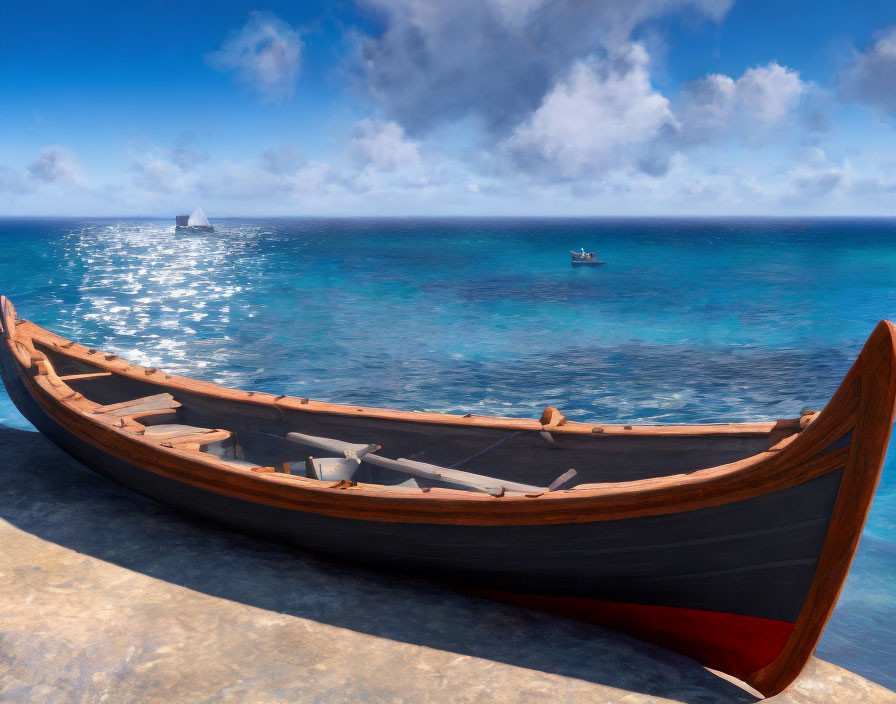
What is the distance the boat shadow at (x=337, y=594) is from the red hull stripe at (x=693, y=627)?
0.28ft

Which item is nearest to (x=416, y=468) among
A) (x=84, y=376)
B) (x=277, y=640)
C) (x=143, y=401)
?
(x=277, y=640)

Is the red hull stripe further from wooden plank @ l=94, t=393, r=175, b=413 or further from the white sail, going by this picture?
the white sail

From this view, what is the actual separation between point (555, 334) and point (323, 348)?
34.8 ft

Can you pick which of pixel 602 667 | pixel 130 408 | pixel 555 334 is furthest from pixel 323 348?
pixel 602 667

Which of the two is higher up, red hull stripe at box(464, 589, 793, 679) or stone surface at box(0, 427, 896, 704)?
red hull stripe at box(464, 589, 793, 679)

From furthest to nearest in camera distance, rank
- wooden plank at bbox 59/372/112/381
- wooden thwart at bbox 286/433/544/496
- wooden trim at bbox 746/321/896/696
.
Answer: wooden plank at bbox 59/372/112/381
wooden thwart at bbox 286/433/544/496
wooden trim at bbox 746/321/896/696

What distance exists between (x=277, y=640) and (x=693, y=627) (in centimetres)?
296

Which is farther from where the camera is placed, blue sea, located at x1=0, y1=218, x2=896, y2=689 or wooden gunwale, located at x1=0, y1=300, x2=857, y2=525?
blue sea, located at x1=0, y1=218, x2=896, y2=689

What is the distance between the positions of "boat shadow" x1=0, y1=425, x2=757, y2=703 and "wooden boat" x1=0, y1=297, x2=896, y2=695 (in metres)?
0.20

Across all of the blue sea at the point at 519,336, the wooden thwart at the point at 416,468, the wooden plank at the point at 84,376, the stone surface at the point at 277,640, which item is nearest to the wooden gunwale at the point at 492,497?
the wooden thwart at the point at 416,468

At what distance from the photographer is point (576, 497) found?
4.27 m

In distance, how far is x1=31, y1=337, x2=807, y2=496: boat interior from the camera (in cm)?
554

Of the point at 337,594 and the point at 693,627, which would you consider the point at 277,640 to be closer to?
the point at 337,594

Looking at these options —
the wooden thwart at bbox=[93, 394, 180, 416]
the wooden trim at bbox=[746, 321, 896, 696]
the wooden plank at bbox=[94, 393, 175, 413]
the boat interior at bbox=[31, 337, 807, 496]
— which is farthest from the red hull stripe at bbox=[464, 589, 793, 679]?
the wooden plank at bbox=[94, 393, 175, 413]
